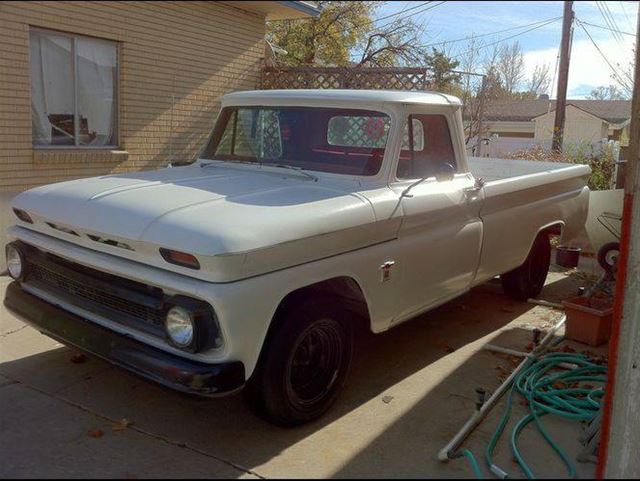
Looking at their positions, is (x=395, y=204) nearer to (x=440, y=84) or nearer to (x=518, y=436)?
(x=518, y=436)

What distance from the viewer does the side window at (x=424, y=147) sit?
14.3ft

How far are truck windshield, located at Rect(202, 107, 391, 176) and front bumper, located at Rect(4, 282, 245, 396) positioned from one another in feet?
5.70

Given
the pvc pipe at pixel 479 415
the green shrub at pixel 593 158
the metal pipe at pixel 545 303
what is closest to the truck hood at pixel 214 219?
the pvc pipe at pixel 479 415

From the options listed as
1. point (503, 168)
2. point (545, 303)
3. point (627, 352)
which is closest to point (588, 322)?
point (545, 303)

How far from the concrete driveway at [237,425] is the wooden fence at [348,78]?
5542mm

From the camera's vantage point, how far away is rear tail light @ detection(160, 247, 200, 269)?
2.91 metres

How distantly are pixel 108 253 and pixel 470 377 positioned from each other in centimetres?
258

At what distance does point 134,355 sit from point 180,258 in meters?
0.55

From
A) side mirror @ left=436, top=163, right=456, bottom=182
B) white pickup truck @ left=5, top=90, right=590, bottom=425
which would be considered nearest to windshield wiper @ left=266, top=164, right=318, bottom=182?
white pickup truck @ left=5, top=90, right=590, bottom=425

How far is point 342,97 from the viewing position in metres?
4.39

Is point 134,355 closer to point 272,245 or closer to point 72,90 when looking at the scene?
point 272,245

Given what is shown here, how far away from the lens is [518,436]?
3.35 m

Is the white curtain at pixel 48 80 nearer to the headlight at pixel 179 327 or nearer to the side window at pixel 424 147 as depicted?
the side window at pixel 424 147

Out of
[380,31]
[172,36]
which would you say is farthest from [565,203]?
[380,31]
